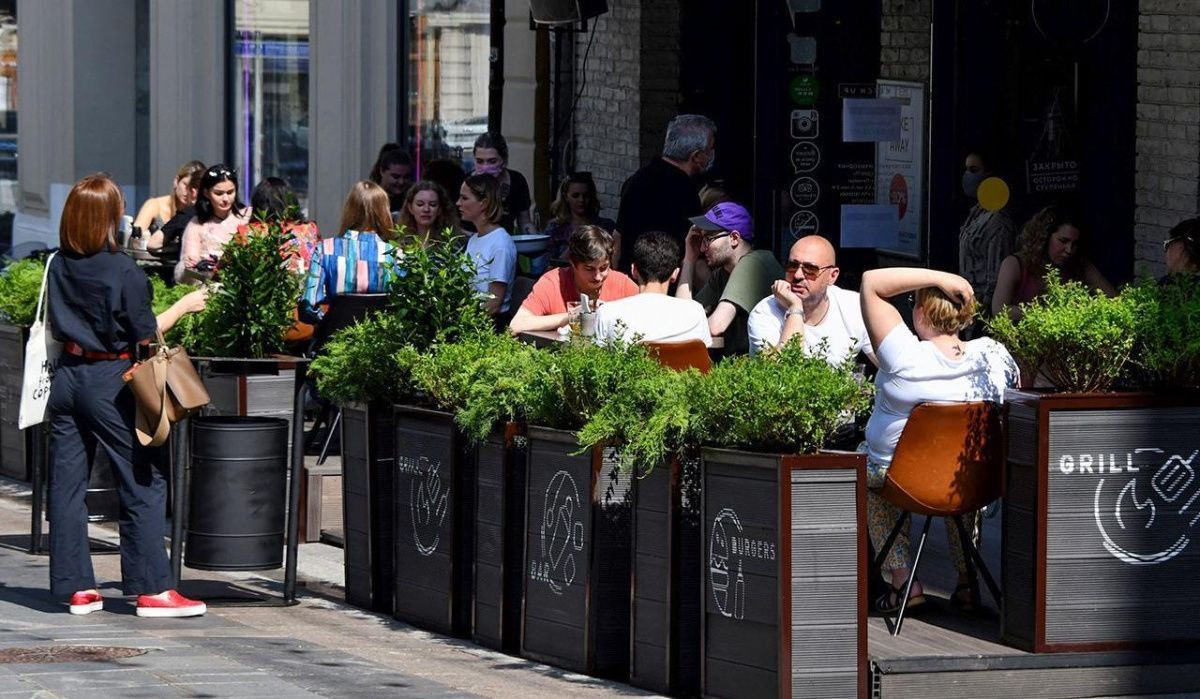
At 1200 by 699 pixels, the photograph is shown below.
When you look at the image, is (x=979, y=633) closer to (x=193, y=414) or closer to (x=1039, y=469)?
(x=1039, y=469)

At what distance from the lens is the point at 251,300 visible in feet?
31.1

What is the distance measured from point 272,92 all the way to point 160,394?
42.5ft

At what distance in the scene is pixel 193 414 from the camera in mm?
9414

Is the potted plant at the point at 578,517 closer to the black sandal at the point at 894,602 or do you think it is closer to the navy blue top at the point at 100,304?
the black sandal at the point at 894,602

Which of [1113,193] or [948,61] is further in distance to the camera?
[948,61]

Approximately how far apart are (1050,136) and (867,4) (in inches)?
106

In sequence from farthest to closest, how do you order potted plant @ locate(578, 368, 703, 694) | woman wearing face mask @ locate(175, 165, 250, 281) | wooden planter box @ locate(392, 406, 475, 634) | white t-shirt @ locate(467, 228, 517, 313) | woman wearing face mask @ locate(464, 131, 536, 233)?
woman wearing face mask @ locate(464, 131, 536, 233), woman wearing face mask @ locate(175, 165, 250, 281), white t-shirt @ locate(467, 228, 517, 313), wooden planter box @ locate(392, 406, 475, 634), potted plant @ locate(578, 368, 703, 694)

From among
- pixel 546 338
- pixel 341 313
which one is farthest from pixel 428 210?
pixel 546 338

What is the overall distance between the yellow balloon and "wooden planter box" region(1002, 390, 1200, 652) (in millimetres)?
5055

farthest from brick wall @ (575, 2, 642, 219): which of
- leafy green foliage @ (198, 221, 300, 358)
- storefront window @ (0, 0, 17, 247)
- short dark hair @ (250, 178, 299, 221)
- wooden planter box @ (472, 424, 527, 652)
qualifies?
storefront window @ (0, 0, 17, 247)

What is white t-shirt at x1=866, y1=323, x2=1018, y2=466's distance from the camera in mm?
7520

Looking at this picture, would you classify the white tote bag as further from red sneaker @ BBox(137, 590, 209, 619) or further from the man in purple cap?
the man in purple cap

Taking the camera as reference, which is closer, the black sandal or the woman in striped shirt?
the black sandal

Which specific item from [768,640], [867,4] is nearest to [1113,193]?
[867,4]
